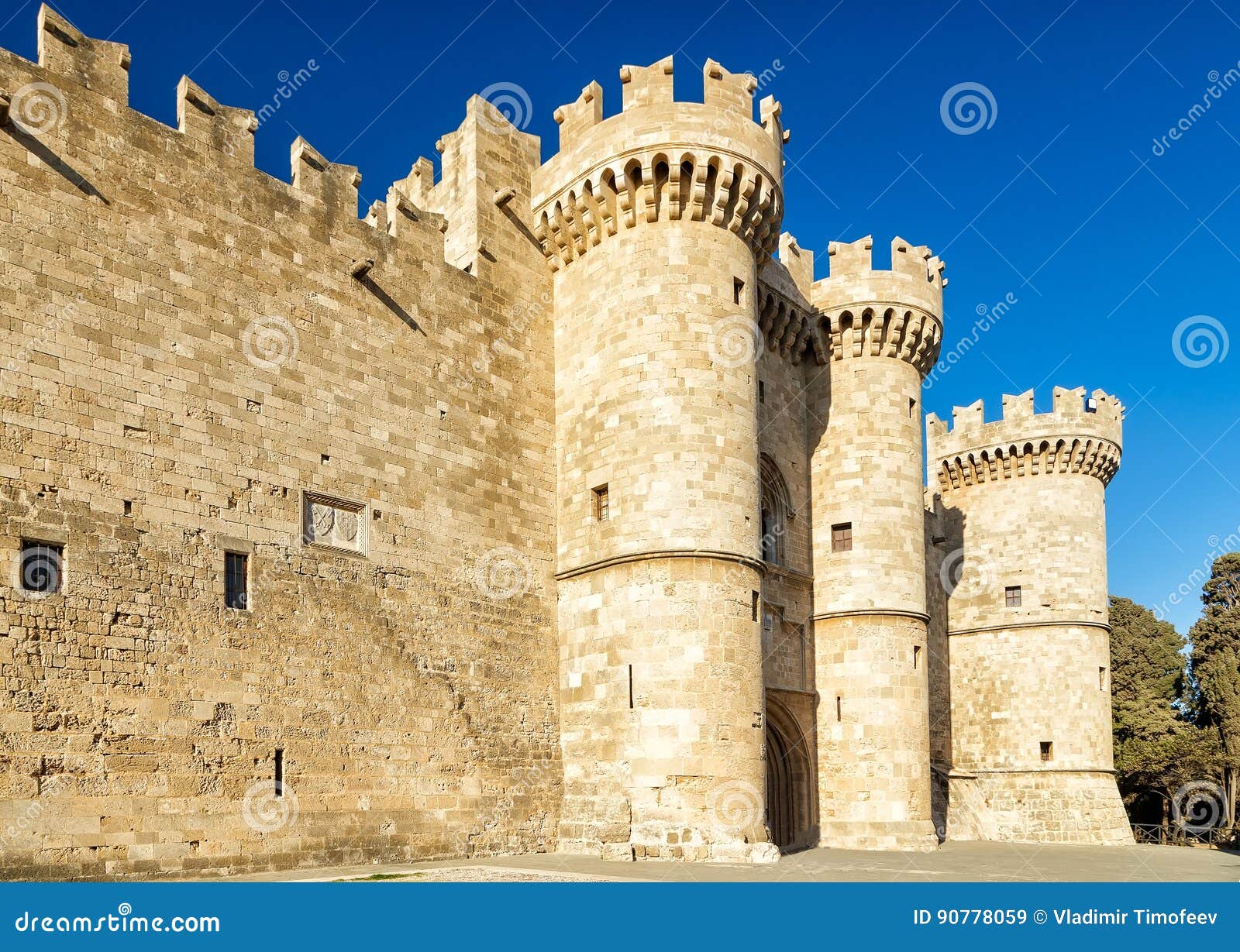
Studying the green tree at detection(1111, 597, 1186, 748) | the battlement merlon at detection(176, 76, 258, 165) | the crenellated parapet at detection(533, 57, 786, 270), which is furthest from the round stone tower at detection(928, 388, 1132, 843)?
the battlement merlon at detection(176, 76, 258, 165)

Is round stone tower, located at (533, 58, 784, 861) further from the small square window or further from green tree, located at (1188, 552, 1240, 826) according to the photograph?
green tree, located at (1188, 552, 1240, 826)

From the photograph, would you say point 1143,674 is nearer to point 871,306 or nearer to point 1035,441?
point 1035,441

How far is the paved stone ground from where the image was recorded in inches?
498

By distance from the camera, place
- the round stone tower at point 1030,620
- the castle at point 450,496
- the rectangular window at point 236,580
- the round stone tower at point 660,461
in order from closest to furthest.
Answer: the castle at point 450,496
the rectangular window at point 236,580
the round stone tower at point 660,461
the round stone tower at point 1030,620

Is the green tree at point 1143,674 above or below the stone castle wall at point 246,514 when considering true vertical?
below

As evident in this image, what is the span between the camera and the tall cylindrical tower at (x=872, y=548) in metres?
20.3

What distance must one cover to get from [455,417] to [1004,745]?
1691cm

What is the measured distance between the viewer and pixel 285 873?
12953 mm

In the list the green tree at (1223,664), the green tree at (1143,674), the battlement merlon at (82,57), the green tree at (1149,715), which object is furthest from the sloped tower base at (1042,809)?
the battlement merlon at (82,57)

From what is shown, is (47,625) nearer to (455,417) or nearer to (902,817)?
(455,417)

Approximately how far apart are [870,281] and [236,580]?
13710 millimetres

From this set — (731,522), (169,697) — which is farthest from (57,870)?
(731,522)

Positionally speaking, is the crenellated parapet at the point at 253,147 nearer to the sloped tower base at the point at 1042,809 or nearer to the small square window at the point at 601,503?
the small square window at the point at 601,503

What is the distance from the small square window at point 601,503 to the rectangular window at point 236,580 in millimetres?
5568
